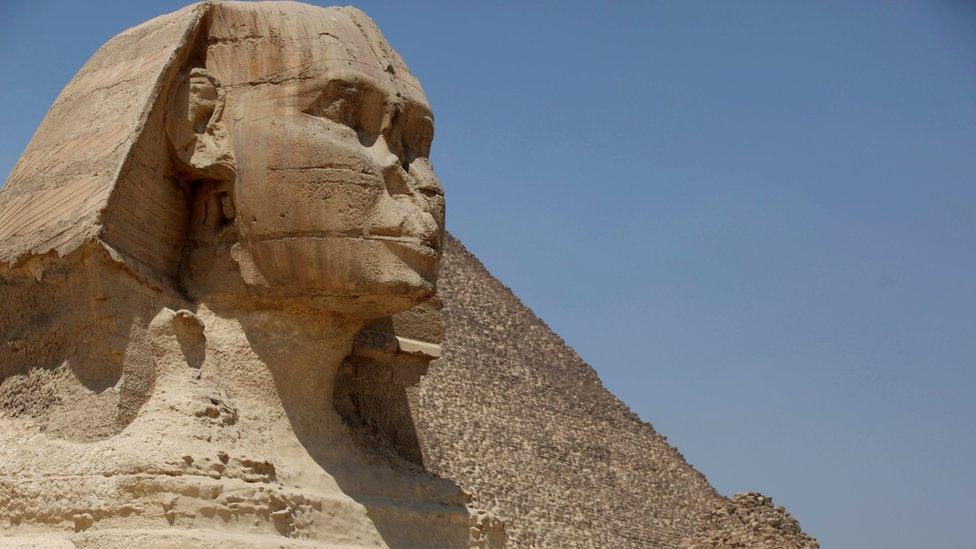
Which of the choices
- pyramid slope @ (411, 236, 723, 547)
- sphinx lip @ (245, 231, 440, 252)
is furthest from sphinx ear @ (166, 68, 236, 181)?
pyramid slope @ (411, 236, 723, 547)

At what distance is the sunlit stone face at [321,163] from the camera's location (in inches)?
197

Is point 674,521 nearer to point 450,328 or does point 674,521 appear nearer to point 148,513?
point 450,328

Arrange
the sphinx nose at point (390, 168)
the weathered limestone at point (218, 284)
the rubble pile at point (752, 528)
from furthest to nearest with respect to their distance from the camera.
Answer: the rubble pile at point (752, 528) < the sphinx nose at point (390, 168) < the weathered limestone at point (218, 284)

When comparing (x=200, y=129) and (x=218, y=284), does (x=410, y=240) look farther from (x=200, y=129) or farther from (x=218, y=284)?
(x=200, y=129)

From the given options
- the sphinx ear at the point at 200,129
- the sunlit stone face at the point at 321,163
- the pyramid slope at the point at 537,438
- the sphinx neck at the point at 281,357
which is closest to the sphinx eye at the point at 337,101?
the sunlit stone face at the point at 321,163

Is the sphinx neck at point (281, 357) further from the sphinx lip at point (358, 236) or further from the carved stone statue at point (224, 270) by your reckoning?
the sphinx lip at point (358, 236)

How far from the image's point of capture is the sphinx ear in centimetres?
512

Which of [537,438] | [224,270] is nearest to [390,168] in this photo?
[224,270]

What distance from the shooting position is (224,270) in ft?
16.9

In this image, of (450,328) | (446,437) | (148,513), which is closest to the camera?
(148,513)

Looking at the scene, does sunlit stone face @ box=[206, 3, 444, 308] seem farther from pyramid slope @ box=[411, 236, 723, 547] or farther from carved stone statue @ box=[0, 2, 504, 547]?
pyramid slope @ box=[411, 236, 723, 547]

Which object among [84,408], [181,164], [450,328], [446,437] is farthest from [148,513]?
[450,328]

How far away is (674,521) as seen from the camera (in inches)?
3093

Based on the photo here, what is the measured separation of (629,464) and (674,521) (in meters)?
3.32
